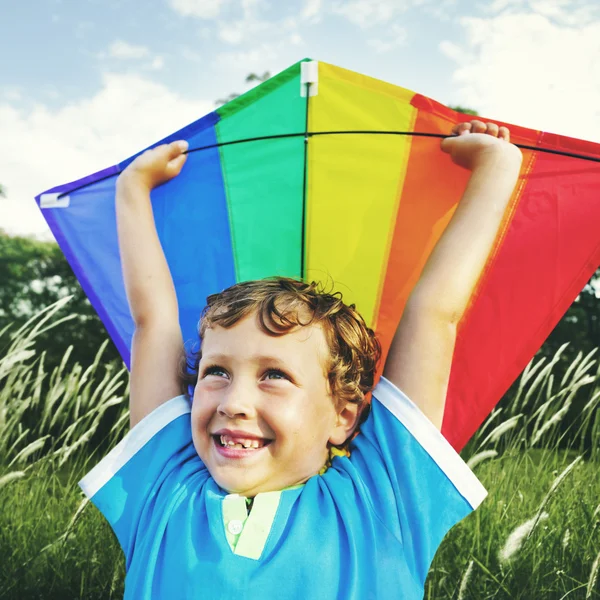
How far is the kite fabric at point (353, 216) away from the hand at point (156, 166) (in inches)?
1.3

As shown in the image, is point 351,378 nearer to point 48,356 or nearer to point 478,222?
point 478,222

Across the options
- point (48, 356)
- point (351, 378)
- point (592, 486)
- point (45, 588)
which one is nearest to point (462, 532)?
point (592, 486)

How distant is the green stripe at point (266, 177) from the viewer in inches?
70.7

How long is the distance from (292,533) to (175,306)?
70cm

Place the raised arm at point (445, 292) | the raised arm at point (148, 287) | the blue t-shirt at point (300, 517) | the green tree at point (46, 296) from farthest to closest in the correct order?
the green tree at point (46, 296)
the raised arm at point (148, 287)
the raised arm at point (445, 292)
the blue t-shirt at point (300, 517)

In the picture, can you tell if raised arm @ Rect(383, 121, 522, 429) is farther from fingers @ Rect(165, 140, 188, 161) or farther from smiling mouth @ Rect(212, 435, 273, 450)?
fingers @ Rect(165, 140, 188, 161)

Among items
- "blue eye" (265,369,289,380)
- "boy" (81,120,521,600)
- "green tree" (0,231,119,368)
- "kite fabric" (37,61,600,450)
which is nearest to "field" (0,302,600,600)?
"kite fabric" (37,61,600,450)

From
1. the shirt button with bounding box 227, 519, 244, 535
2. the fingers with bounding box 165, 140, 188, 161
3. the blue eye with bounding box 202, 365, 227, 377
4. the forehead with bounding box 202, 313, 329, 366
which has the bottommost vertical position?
the shirt button with bounding box 227, 519, 244, 535

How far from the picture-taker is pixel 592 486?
215 cm

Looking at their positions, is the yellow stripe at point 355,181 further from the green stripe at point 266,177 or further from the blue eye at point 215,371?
the blue eye at point 215,371

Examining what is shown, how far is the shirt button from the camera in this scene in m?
1.15

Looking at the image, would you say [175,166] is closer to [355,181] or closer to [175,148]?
[175,148]

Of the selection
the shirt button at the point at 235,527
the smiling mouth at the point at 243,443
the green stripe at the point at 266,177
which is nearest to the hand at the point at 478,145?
the green stripe at the point at 266,177

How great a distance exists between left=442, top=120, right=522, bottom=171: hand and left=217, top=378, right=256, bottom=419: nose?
833 millimetres
